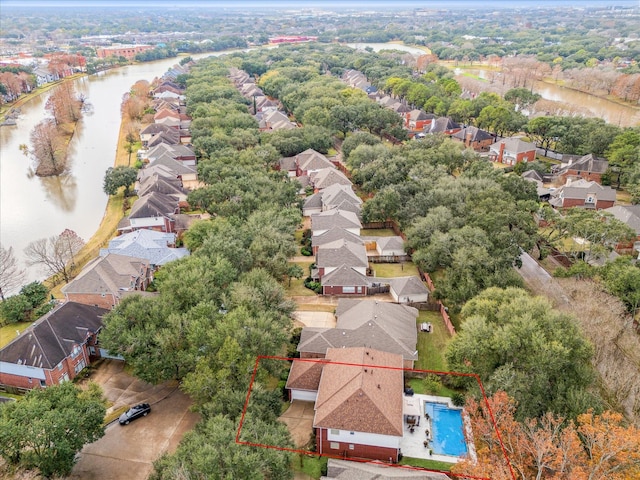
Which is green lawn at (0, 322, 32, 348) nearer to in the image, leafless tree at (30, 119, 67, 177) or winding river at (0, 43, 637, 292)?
winding river at (0, 43, 637, 292)

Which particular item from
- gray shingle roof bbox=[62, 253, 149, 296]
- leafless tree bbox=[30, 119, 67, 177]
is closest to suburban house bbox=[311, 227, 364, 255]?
gray shingle roof bbox=[62, 253, 149, 296]

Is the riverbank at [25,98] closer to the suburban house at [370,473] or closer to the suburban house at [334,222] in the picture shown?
the suburban house at [334,222]

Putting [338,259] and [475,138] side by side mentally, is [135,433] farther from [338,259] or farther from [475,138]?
[475,138]

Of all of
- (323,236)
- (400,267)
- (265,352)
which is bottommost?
(400,267)

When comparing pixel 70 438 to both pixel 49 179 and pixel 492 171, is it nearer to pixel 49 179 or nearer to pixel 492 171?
pixel 492 171

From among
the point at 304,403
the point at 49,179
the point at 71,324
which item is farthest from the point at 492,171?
the point at 49,179

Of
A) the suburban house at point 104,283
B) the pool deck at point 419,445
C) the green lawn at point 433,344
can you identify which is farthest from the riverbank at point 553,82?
the suburban house at point 104,283
